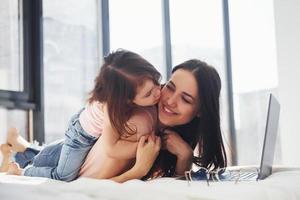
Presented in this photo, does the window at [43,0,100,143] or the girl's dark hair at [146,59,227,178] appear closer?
the girl's dark hair at [146,59,227,178]

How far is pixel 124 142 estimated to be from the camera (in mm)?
900

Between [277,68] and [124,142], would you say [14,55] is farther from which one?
[124,142]

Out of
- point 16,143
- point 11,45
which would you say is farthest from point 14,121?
point 16,143

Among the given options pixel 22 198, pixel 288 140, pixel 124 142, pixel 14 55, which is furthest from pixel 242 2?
pixel 22 198

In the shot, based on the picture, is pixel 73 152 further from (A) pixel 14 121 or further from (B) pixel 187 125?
(A) pixel 14 121

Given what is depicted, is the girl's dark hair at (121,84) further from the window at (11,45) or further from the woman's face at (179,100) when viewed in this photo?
the window at (11,45)

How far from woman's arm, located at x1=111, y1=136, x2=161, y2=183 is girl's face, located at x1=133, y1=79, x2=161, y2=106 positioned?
81 millimetres

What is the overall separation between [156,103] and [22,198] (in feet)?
1.19

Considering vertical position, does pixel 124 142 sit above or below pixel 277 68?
below

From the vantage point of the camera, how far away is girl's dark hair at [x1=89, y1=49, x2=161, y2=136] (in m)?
0.88

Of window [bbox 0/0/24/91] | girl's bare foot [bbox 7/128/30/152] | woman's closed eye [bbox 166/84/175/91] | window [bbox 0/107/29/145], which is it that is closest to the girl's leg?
woman's closed eye [bbox 166/84/175/91]

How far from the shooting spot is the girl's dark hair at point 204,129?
0.93 m

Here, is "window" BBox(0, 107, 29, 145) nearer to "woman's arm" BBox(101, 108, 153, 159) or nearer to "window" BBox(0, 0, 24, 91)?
"window" BBox(0, 0, 24, 91)

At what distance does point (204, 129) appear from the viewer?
37.3 inches
